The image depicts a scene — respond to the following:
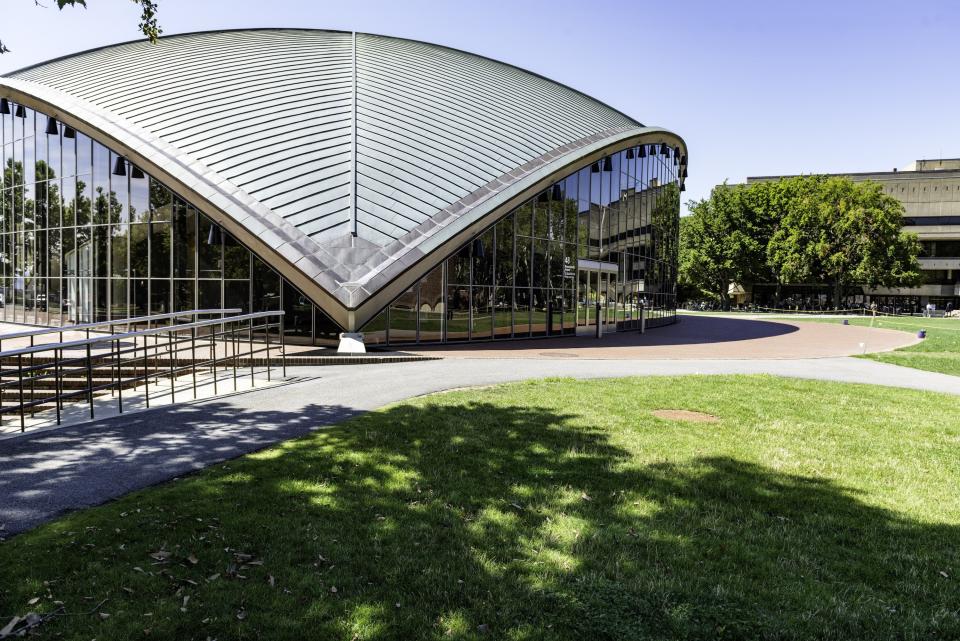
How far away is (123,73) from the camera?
23.5m

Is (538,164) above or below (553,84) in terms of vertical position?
below

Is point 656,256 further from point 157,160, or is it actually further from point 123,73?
point 123,73

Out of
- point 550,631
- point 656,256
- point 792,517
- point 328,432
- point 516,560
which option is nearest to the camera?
point 550,631

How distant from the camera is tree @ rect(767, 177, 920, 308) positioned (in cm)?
5591

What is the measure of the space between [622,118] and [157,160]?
2614cm

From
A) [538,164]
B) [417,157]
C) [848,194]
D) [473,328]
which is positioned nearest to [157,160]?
[417,157]

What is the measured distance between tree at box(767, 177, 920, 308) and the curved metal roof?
3940 centimetres

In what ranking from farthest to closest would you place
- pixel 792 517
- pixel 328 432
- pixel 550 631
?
pixel 328 432
pixel 792 517
pixel 550 631

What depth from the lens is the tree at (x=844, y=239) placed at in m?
55.9

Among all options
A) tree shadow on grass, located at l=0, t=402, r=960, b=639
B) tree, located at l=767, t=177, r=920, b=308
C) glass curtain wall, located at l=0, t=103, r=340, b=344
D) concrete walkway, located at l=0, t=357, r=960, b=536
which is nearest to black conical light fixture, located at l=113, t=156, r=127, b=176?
glass curtain wall, located at l=0, t=103, r=340, b=344

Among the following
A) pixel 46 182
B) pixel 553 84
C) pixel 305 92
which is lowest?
pixel 46 182

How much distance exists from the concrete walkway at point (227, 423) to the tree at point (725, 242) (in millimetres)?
50889

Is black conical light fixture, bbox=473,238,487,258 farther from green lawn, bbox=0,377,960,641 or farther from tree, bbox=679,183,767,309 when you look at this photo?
tree, bbox=679,183,767,309

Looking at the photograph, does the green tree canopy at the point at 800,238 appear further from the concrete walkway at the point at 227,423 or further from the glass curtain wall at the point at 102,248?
the glass curtain wall at the point at 102,248
